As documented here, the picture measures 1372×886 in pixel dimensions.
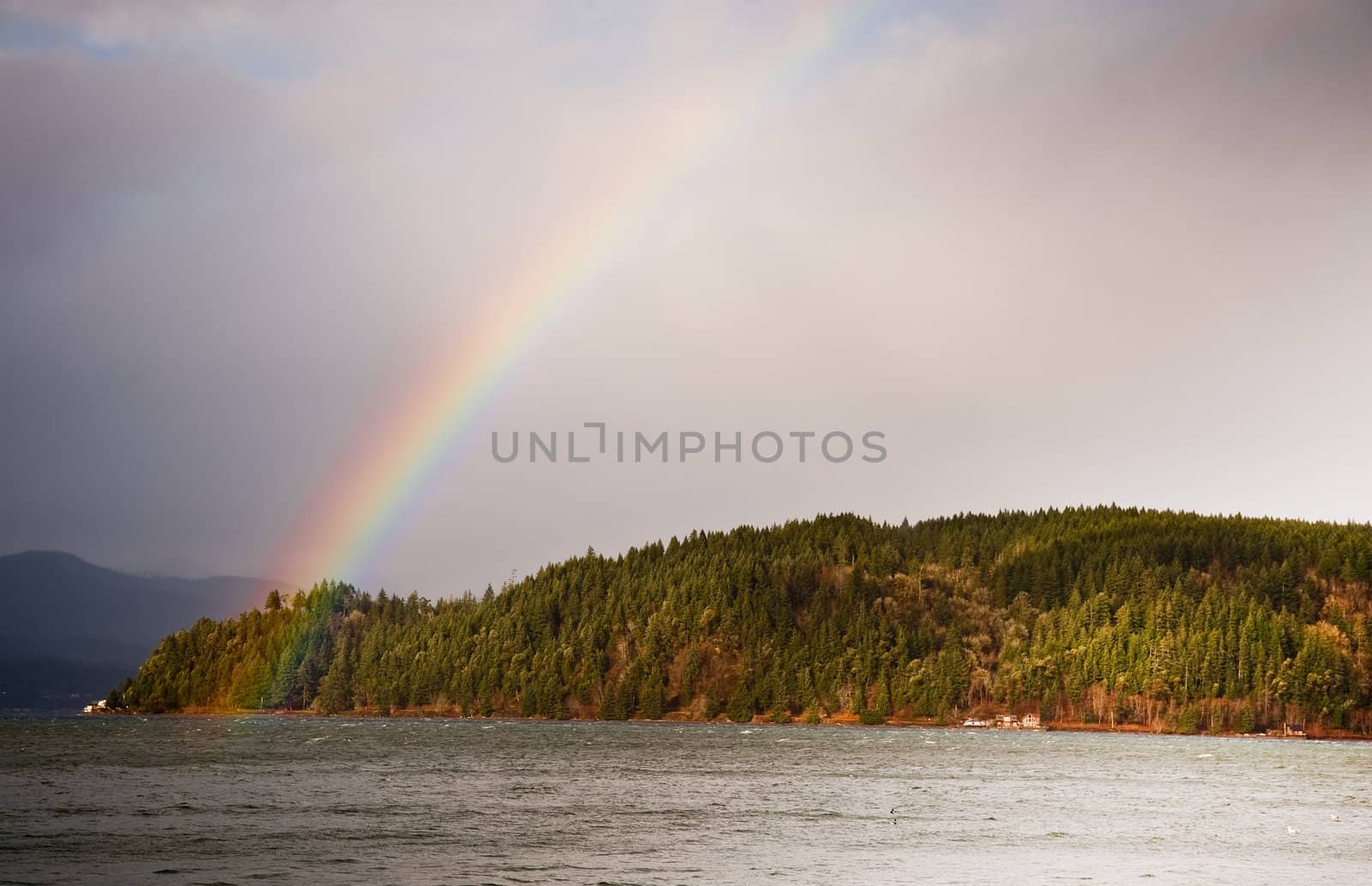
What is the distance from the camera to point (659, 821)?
77.6 m

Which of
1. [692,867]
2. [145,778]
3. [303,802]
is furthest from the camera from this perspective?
[145,778]

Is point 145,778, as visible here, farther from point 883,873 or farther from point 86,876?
point 883,873

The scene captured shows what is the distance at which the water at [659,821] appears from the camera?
5731 centimetres

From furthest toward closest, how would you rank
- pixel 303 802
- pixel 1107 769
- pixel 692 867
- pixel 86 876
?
1. pixel 1107 769
2. pixel 303 802
3. pixel 692 867
4. pixel 86 876

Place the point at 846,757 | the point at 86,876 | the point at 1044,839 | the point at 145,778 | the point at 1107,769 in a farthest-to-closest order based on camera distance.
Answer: the point at 846,757
the point at 1107,769
the point at 145,778
the point at 1044,839
the point at 86,876

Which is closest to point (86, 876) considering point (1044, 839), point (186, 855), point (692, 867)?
point (186, 855)

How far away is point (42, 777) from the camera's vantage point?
11012 cm

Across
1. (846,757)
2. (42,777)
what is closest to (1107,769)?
(846,757)

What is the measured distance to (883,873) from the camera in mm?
56469

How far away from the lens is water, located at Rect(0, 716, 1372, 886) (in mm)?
57312

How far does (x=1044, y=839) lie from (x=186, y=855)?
41668 millimetres

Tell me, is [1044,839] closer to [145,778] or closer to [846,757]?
[145,778]

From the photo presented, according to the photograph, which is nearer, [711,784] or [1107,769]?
[711,784]

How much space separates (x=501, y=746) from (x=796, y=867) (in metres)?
126
